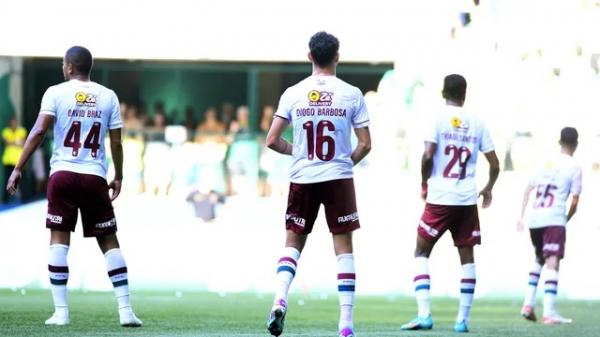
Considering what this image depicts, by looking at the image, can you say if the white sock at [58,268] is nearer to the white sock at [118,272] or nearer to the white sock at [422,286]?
the white sock at [118,272]

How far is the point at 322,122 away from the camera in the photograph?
10484 mm

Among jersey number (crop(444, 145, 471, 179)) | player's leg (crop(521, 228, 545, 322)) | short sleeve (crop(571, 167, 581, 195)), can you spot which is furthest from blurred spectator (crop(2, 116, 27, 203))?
jersey number (crop(444, 145, 471, 179))

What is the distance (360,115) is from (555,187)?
5.49 m

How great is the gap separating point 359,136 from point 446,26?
18.7 metres

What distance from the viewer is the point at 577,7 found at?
28.3m

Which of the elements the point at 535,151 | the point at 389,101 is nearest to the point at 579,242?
the point at 535,151

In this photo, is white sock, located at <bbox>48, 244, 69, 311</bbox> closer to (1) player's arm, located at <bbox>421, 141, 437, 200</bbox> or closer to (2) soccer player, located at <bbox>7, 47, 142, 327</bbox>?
(2) soccer player, located at <bbox>7, 47, 142, 327</bbox>

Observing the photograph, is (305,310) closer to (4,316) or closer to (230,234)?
(4,316)

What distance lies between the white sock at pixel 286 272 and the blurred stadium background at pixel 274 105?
508 inches

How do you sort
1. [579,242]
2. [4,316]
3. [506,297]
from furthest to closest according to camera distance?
[579,242], [506,297], [4,316]

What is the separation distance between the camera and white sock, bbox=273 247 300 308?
1026 cm

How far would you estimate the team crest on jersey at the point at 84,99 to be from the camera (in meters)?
11.6

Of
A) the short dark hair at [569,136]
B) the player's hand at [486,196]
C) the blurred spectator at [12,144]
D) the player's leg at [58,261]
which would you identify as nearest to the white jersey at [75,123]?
the player's leg at [58,261]

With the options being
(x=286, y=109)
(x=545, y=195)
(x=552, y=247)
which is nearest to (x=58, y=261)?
(x=286, y=109)
